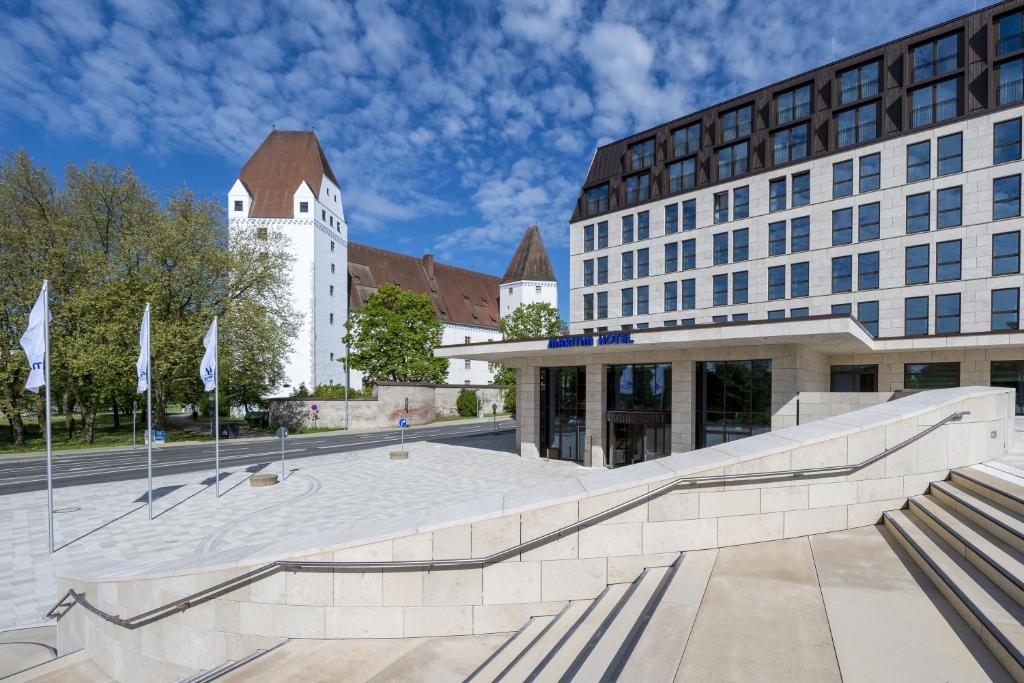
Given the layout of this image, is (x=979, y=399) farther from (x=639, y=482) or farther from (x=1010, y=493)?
(x=639, y=482)

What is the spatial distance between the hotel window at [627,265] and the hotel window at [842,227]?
13669 millimetres

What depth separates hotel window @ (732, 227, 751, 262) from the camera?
116 ft

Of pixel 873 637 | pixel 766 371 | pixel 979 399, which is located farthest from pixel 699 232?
pixel 873 637

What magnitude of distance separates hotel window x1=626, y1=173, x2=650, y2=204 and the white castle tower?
123 ft

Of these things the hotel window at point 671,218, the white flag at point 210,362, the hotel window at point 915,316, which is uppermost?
the hotel window at point 671,218

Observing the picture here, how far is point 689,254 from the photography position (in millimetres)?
38000

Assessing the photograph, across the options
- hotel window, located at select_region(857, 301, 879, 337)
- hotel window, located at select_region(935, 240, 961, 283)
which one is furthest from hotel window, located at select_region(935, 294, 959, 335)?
hotel window, located at select_region(857, 301, 879, 337)

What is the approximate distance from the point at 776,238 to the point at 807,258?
93.3 inches

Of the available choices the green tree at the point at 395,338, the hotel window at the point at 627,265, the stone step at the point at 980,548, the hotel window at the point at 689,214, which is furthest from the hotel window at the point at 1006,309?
the green tree at the point at 395,338

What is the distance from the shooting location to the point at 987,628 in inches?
161

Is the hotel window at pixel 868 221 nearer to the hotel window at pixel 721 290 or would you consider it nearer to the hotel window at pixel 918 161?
the hotel window at pixel 918 161

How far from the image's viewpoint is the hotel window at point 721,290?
36125 mm

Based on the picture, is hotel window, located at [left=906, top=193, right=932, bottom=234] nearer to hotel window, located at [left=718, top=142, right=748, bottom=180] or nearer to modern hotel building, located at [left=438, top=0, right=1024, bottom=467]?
modern hotel building, located at [left=438, top=0, right=1024, bottom=467]

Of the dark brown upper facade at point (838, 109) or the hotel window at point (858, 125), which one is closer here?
the dark brown upper facade at point (838, 109)
